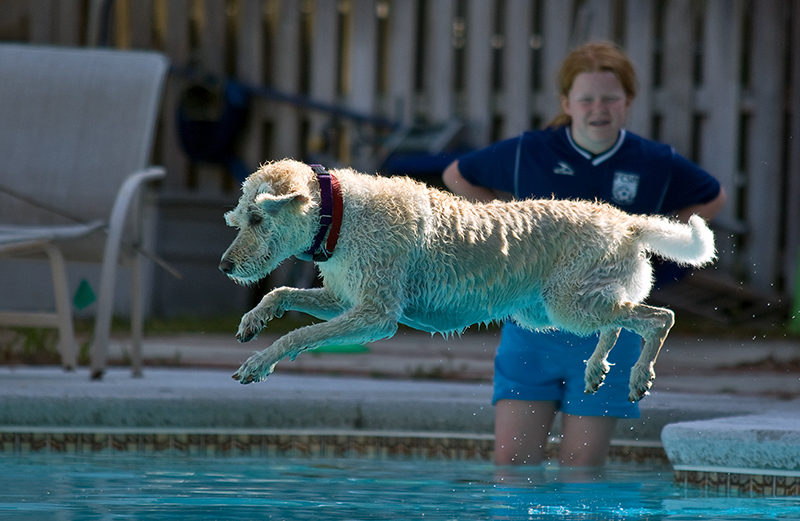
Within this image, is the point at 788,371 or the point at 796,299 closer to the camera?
the point at 788,371

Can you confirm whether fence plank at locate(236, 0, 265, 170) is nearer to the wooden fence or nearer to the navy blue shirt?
the wooden fence

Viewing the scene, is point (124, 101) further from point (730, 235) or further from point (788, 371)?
point (730, 235)

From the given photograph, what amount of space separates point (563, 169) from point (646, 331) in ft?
3.91

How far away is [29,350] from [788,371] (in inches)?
174

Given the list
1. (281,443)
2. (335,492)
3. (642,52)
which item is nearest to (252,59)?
(642,52)

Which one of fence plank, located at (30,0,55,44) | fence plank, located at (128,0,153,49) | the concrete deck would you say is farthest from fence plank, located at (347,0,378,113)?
the concrete deck

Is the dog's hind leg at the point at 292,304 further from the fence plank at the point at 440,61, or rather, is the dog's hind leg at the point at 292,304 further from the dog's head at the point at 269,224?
the fence plank at the point at 440,61

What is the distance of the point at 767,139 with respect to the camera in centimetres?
862

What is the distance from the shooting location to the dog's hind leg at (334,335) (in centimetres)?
139

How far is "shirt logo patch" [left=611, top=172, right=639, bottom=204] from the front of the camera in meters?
2.51

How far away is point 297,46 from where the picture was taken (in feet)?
32.0

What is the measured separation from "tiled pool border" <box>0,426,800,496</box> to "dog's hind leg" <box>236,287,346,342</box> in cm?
240

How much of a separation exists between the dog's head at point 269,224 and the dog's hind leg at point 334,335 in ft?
0.39

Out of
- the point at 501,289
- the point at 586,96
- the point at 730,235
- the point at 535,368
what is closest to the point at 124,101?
the point at 535,368
